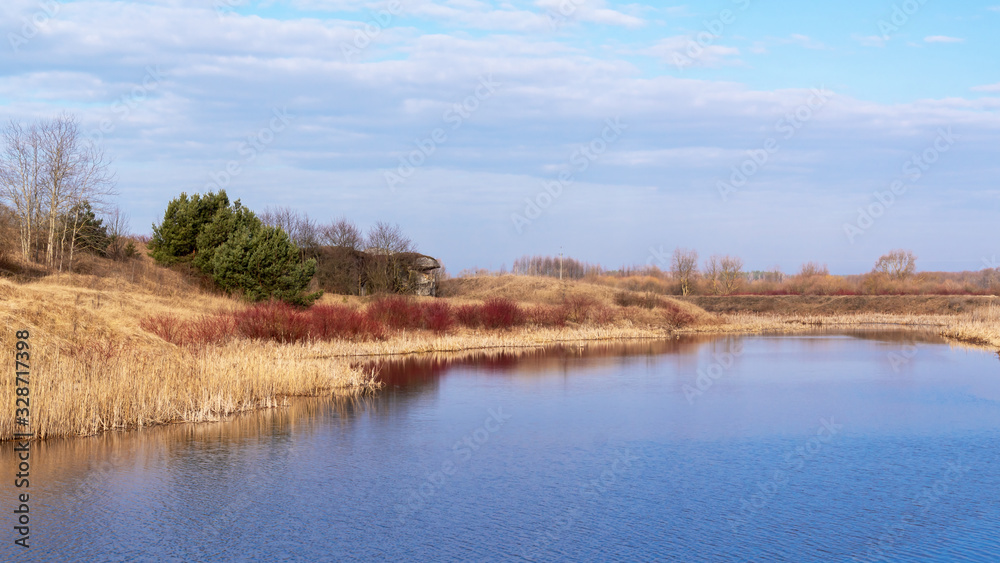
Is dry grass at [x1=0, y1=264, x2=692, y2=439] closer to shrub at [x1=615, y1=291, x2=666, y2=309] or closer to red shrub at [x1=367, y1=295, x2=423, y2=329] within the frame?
red shrub at [x1=367, y1=295, x2=423, y2=329]

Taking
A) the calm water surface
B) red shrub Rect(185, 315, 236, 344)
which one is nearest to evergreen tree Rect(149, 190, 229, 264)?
red shrub Rect(185, 315, 236, 344)

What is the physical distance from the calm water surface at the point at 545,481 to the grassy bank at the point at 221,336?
882 millimetres

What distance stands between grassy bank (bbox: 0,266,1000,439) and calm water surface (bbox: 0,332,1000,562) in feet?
2.89

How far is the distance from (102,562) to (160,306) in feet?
74.1

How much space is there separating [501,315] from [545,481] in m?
24.9

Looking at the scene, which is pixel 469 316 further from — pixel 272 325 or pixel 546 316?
pixel 272 325

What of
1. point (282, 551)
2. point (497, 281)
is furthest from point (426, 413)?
point (497, 281)

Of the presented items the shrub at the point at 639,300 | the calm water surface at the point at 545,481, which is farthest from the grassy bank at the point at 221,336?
the calm water surface at the point at 545,481

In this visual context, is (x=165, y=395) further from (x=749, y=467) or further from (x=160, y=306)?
(x=160, y=306)

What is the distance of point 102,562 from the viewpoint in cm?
764

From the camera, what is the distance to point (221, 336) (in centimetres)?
2283

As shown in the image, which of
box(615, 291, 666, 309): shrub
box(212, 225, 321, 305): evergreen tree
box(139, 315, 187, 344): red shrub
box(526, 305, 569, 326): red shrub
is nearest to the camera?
box(139, 315, 187, 344): red shrub

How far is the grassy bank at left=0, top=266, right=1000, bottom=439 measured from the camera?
46.3 ft

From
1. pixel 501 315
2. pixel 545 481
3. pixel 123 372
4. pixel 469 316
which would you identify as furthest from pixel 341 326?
pixel 545 481
